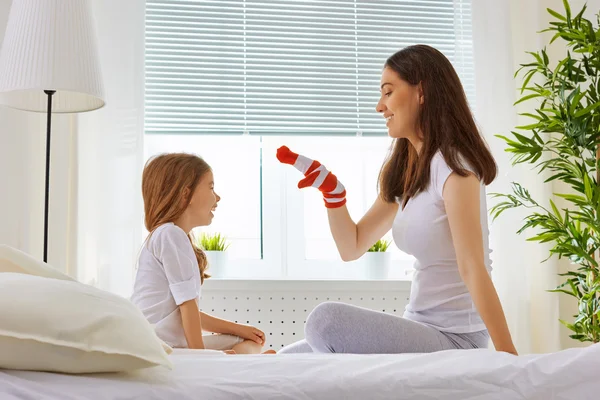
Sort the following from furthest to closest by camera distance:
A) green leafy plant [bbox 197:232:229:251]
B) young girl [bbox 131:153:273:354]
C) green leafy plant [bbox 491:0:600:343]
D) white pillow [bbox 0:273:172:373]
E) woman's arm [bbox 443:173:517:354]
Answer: green leafy plant [bbox 197:232:229:251], green leafy plant [bbox 491:0:600:343], young girl [bbox 131:153:273:354], woman's arm [bbox 443:173:517:354], white pillow [bbox 0:273:172:373]

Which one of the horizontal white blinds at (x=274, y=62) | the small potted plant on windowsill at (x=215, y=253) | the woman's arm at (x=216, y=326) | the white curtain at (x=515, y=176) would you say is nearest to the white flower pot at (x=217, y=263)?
the small potted plant on windowsill at (x=215, y=253)

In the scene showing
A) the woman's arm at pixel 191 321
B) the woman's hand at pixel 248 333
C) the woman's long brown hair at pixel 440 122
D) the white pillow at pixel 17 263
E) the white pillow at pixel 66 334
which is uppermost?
the woman's long brown hair at pixel 440 122

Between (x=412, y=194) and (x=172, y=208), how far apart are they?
777mm

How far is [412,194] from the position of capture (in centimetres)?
174

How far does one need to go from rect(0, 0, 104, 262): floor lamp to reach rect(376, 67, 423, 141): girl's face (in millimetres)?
976

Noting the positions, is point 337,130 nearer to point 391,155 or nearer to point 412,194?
point 391,155

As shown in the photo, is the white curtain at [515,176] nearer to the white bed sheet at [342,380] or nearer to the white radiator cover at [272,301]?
the white radiator cover at [272,301]

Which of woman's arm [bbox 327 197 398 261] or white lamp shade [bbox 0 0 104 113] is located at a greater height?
white lamp shade [bbox 0 0 104 113]

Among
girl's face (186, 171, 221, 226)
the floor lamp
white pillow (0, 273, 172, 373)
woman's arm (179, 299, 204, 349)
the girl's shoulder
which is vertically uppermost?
the floor lamp

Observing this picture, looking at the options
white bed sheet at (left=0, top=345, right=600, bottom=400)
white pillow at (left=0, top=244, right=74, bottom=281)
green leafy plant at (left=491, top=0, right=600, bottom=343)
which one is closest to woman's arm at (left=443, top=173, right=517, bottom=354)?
white bed sheet at (left=0, top=345, right=600, bottom=400)

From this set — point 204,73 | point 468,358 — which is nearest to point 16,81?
point 204,73

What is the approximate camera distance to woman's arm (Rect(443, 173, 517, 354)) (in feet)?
4.46

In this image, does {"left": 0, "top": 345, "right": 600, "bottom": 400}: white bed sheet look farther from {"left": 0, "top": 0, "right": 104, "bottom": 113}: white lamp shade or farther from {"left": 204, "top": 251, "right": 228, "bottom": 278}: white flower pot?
{"left": 204, "top": 251, "right": 228, "bottom": 278}: white flower pot

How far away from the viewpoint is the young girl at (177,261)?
1911mm
